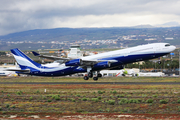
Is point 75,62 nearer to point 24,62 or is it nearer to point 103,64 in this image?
point 103,64

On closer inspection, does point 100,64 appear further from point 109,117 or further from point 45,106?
point 109,117

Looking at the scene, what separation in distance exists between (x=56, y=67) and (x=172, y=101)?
1221 inches

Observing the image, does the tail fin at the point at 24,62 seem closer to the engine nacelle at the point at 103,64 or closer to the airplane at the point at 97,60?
the airplane at the point at 97,60

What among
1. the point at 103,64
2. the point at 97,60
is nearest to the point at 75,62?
the point at 97,60

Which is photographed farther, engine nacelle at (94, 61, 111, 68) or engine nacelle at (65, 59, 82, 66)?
engine nacelle at (65, 59, 82, 66)

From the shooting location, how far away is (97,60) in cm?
5062

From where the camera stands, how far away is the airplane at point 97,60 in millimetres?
46094

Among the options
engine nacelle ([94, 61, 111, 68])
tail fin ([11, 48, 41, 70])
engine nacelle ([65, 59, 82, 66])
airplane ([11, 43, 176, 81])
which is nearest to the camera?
airplane ([11, 43, 176, 81])

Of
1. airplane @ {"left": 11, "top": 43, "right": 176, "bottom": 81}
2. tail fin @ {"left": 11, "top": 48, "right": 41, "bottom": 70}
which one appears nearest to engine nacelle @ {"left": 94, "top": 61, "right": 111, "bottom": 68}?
airplane @ {"left": 11, "top": 43, "right": 176, "bottom": 81}

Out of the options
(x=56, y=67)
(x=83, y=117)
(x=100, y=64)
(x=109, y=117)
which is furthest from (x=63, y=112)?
(x=56, y=67)

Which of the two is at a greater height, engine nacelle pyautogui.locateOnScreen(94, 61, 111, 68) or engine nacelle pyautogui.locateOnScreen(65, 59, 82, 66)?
engine nacelle pyautogui.locateOnScreen(65, 59, 82, 66)

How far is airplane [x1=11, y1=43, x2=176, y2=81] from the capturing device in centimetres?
4609

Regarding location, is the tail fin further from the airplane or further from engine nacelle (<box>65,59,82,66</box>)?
engine nacelle (<box>65,59,82,66</box>)

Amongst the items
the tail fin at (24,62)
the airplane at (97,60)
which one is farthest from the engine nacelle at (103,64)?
the tail fin at (24,62)
